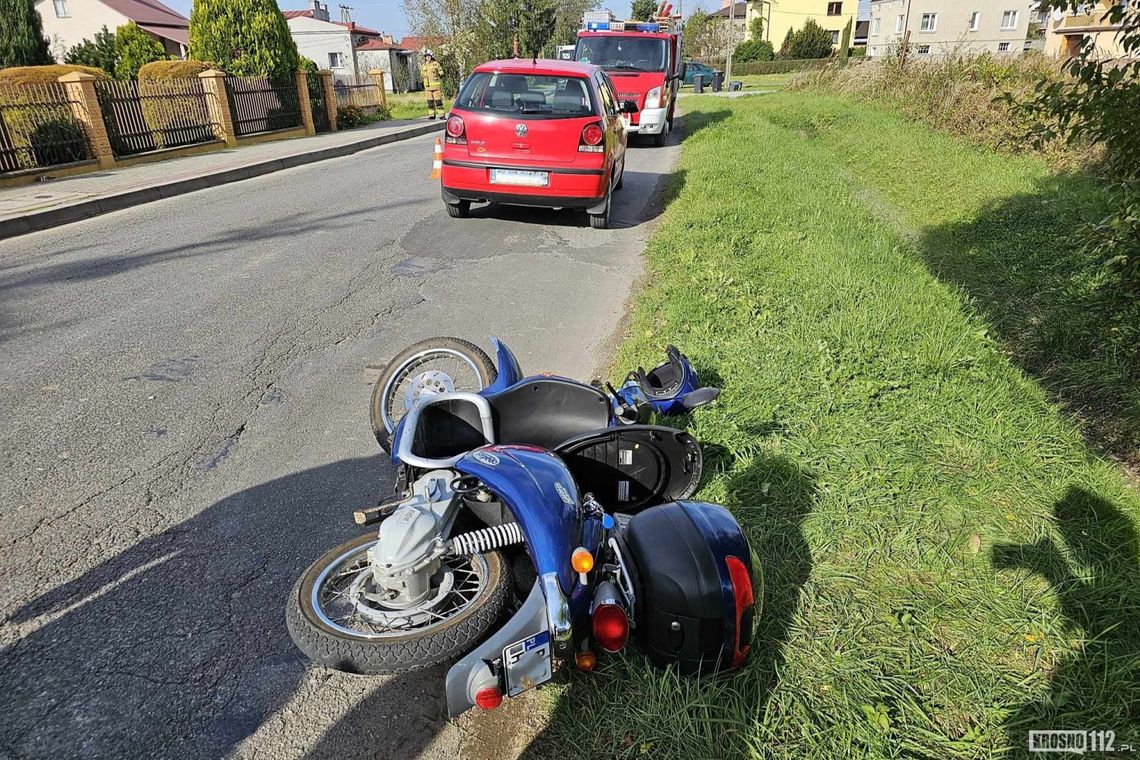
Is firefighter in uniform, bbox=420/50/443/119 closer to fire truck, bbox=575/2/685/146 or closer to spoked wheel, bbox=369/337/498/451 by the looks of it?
fire truck, bbox=575/2/685/146

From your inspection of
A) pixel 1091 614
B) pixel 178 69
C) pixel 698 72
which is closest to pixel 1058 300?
pixel 1091 614

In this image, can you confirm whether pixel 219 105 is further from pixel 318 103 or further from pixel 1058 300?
pixel 1058 300

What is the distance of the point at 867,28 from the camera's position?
7619cm

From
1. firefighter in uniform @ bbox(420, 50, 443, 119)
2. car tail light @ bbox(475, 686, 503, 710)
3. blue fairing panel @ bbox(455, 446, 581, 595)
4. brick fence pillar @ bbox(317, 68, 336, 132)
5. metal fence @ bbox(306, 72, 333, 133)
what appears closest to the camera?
car tail light @ bbox(475, 686, 503, 710)

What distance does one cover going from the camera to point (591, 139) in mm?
7914

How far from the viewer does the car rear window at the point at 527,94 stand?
26.4 ft

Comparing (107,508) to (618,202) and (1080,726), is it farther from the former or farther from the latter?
(618,202)

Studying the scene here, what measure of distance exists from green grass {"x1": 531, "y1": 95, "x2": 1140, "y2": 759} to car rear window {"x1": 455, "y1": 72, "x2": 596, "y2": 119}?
230cm

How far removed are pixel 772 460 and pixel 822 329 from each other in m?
1.71

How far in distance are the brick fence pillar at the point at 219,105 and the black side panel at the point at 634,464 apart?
1710cm

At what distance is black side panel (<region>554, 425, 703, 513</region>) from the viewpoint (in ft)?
8.71

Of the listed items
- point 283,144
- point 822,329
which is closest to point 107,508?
point 822,329

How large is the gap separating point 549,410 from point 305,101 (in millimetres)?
19579

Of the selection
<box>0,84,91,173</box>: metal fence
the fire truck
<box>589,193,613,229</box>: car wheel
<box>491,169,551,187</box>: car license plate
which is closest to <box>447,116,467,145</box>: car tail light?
<box>491,169,551,187</box>: car license plate
